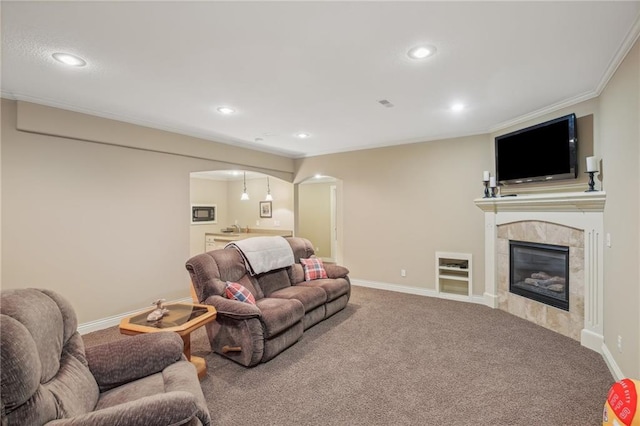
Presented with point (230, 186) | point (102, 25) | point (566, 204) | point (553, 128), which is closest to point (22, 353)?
point (102, 25)

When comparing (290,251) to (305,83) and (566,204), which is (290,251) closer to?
(305,83)

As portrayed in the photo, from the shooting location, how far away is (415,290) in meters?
5.29

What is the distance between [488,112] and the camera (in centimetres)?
386

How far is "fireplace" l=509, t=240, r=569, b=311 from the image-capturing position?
361 cm

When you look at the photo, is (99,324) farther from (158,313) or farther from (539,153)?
(539,153)

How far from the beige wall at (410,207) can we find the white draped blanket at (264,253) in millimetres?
2028

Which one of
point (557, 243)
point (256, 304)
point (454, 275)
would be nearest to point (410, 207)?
point (454, 275)

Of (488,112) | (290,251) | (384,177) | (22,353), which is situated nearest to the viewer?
(22,353)

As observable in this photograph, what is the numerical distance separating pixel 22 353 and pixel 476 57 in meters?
3.32

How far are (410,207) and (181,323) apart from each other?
4.08 metres

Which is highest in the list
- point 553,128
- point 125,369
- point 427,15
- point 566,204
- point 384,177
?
point 427,15

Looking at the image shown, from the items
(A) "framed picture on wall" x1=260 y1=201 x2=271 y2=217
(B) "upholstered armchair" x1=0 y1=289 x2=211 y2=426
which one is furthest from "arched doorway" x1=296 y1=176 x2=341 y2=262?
(B) "upholstered armchair" x1=0 y1=289 x2=211 y2=426

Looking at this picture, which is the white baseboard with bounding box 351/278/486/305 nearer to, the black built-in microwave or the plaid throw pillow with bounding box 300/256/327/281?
the plaid throw pillow with bounding box 300/256/327/281

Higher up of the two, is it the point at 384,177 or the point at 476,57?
the point at 476,57
